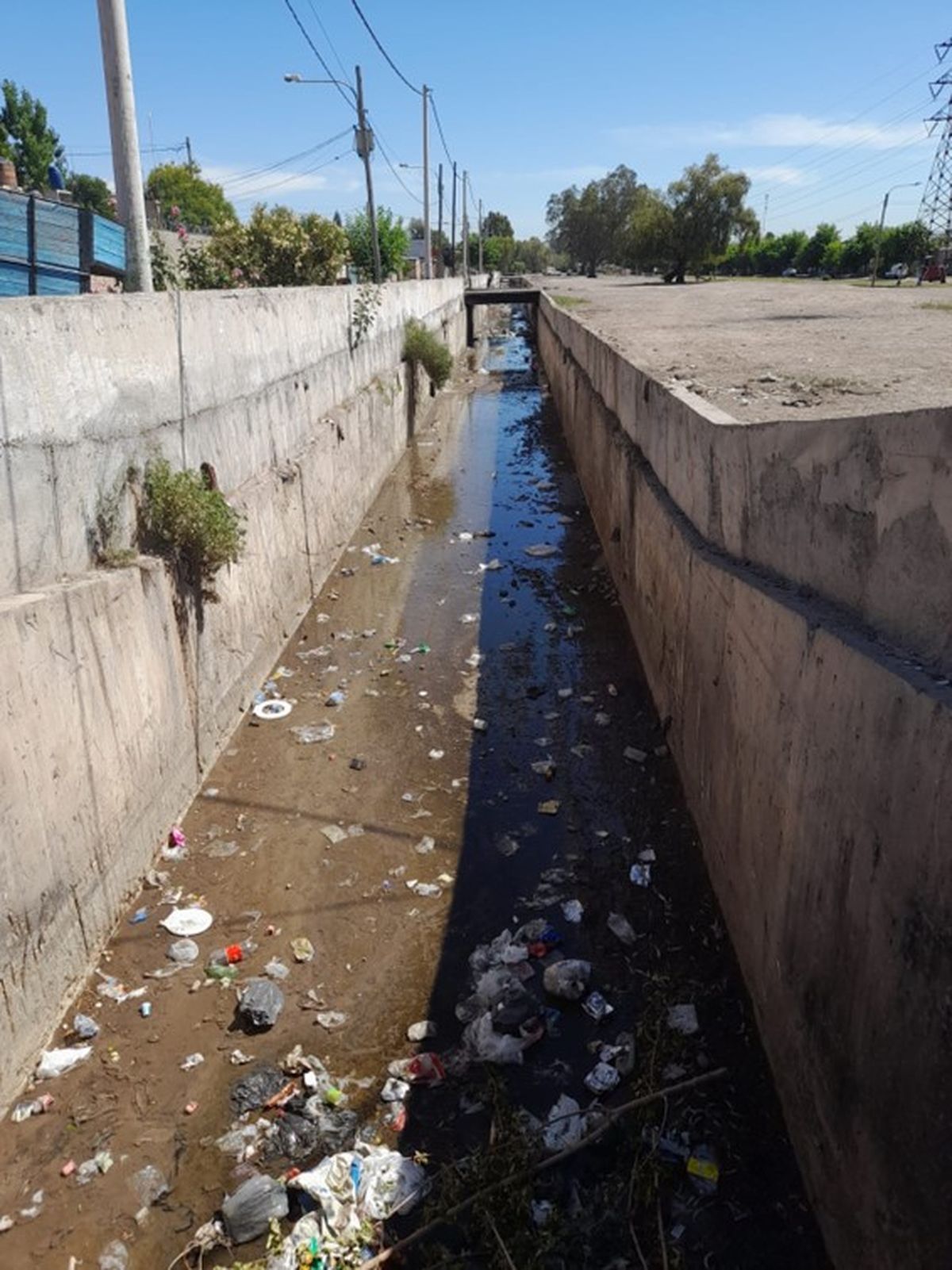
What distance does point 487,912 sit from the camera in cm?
399

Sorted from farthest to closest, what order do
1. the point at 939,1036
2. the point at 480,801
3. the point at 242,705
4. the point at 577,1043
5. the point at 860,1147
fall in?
the point at 242,705, the point at 480,801, the point at 577,1043, the point at 860,1147, the point at 939,1036

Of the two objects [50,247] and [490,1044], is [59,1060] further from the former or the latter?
[50,247]

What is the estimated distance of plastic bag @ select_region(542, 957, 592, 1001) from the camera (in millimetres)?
3455

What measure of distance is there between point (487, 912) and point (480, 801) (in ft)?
3.12

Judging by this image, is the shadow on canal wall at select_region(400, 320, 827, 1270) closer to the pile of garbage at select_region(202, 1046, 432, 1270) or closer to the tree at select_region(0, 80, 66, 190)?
the pile of garbage at select_region(202, 1046, 432, 1270)

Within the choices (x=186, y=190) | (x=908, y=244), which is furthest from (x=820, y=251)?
(x=186, y=190)

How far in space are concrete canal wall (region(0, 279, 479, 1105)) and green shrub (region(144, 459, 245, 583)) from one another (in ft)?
0.50

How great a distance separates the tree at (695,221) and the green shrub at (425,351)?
2941 cm

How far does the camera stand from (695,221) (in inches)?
1614

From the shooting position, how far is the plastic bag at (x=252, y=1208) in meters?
2.58


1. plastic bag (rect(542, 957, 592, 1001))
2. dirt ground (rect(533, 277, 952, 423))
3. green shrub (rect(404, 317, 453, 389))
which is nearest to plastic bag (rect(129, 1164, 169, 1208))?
plastic bag (rect(542, 957, 592, 1001))

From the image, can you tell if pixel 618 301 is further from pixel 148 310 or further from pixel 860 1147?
pixel 860 1147

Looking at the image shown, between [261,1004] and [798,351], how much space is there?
977cm

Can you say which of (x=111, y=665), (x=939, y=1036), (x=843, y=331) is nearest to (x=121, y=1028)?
(x=111, y=665)
